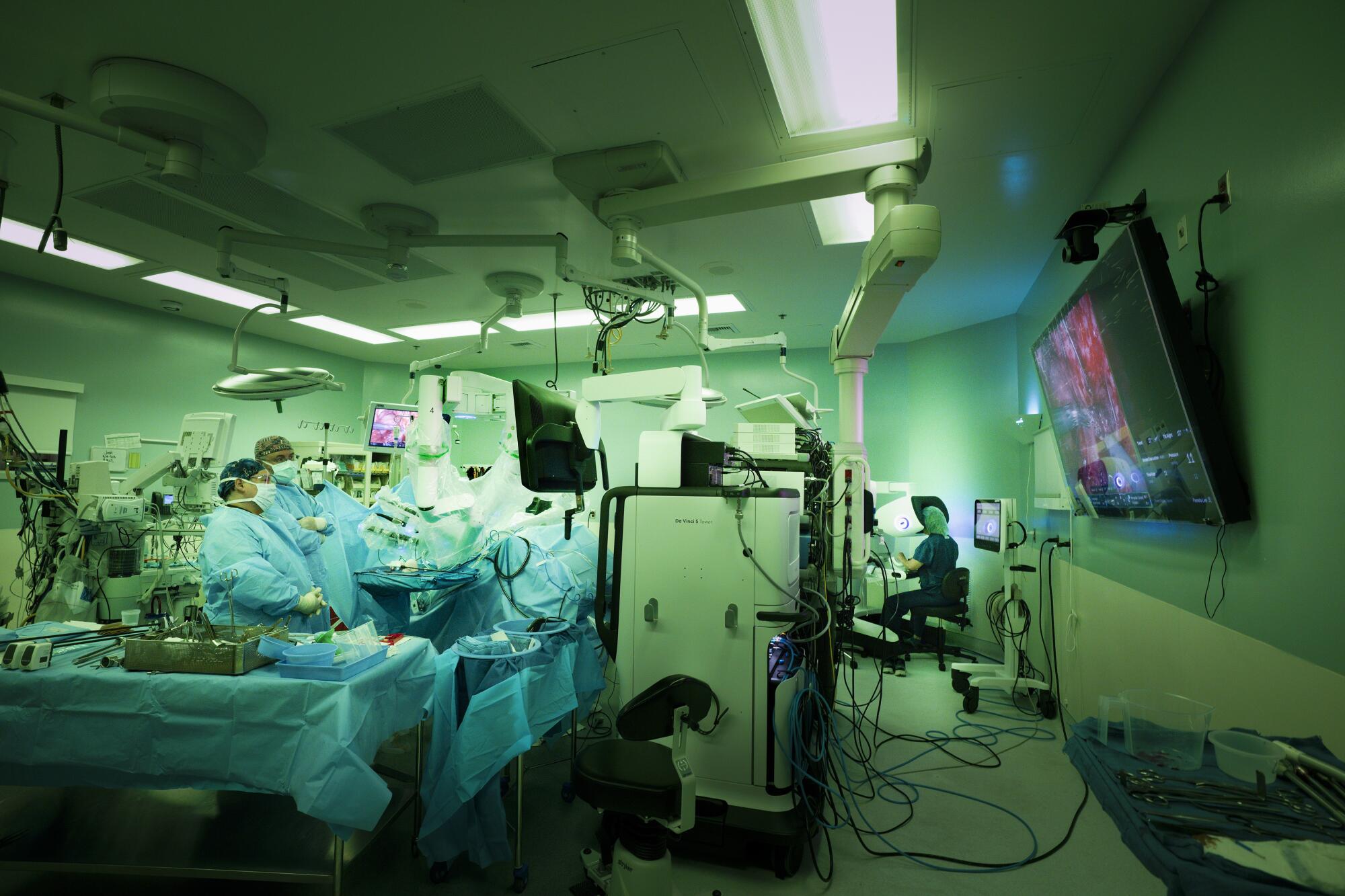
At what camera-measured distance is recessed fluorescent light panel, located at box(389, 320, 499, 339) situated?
558 centimetres

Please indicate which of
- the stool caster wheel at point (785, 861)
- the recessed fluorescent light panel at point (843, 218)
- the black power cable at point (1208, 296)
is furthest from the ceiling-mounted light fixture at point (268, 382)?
the black power cable at point (1208, 296)

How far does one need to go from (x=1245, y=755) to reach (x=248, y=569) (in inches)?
116

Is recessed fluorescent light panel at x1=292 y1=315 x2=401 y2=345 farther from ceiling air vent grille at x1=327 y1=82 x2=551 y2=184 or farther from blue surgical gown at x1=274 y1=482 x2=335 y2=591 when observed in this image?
ceiling air vent grille at x1=327 y1=82 x2=551 y2=184

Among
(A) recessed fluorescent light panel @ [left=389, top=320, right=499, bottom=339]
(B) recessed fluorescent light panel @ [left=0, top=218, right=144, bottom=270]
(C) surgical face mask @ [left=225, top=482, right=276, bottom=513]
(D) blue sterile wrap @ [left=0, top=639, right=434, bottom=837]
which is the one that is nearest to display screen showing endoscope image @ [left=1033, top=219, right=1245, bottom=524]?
(D) blue sterile wrap @ [left=0, top=639, right=434, bottom=837]

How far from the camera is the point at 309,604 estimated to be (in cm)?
245

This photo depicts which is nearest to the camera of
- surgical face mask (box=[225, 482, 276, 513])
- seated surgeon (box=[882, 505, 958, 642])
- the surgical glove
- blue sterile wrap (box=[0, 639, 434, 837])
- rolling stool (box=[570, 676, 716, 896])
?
rolling stool (box=[570, 676, 716, 896])

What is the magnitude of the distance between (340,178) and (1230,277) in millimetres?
3590

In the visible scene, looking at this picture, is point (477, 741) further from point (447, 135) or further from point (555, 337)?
point (447, 135)

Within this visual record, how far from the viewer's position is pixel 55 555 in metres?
3.53

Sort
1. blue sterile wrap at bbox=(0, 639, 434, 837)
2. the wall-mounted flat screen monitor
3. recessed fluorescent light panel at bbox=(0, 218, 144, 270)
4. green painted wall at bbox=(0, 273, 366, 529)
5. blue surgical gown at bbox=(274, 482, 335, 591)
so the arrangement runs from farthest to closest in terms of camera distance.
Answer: green painted wall at bbox=(0, 273, 366, 529)
the wall-mounted flat screen monitor
recessed fluorescent light panel at bbox=(0, 218, 144, 270)
blue surgical gown at bbox=(274, 482, 335, 591)
blue sterile wrap at bbox=(0, 639, 434, 837)

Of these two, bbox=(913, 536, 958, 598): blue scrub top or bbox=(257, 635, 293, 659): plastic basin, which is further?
bbox=(913, 536, 958, 598): blue scrub top

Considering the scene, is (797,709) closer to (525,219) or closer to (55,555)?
(525,219)

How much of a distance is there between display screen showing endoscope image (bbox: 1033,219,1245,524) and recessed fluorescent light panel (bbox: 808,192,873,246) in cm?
112

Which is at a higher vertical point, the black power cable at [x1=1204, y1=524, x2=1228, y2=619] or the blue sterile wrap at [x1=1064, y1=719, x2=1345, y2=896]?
the black power cable at [x1=1204, y1=524, x2=1228, y2=619]
